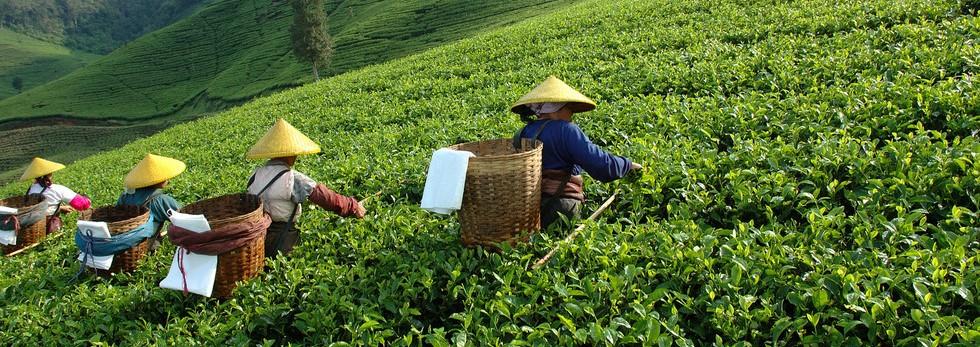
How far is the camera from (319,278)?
539 cm

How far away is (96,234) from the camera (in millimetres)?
6285

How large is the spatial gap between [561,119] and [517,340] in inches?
94.5

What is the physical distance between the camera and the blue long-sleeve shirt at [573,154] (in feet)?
16.4

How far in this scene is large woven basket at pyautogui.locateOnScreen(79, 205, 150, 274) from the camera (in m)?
6.43

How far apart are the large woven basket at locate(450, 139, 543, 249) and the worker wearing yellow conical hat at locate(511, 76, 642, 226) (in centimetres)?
23

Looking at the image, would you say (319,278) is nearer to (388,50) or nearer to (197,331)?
(197,331)

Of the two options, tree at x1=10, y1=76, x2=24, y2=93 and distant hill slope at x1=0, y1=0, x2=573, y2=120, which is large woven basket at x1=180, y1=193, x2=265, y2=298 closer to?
distant hill slope at x1=0, y1=0, x2=573, y2=120

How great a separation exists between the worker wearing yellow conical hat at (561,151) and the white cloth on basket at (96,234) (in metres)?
4.74

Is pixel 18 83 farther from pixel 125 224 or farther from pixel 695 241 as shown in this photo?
pixel 695 241

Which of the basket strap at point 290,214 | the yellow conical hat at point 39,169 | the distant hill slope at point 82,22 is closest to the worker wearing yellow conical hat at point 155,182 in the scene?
the basket strap at point 290,214

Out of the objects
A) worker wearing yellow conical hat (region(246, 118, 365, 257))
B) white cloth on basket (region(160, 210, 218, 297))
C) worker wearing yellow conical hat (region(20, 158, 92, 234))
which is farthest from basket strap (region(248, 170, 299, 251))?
worker wearing yellow conical hat (region(20, 158, 92, 234))

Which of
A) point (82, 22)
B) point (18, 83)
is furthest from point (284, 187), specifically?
point (82, 22)

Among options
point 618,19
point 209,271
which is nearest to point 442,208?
point 209,271

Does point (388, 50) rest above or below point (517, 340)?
below
